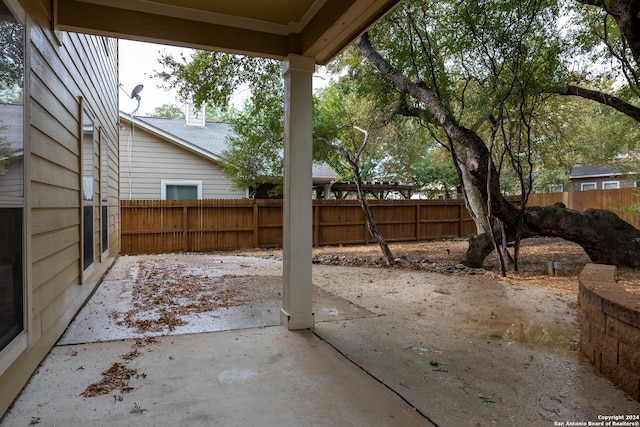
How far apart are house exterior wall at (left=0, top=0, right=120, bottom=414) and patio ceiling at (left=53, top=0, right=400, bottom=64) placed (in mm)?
394

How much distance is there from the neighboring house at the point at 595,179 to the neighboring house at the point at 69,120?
2332cm

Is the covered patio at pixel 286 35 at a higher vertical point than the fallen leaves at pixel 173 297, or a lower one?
higher

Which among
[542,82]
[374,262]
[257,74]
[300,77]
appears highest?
[257,74]

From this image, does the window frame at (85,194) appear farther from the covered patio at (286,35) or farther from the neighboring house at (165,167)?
the neighboring house at (165,167)

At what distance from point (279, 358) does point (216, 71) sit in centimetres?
637

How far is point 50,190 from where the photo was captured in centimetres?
311

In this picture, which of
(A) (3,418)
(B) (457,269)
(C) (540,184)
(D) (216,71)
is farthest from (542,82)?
(C) (540,184)

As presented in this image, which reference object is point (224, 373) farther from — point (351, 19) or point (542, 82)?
point (542, 82)

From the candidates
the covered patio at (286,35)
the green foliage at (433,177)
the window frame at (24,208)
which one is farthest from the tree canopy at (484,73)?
the green foliage at (433,177)

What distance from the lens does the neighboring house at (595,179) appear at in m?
22.1

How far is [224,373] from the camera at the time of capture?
2.78 m

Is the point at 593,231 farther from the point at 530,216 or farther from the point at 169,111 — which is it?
the point at 169,111

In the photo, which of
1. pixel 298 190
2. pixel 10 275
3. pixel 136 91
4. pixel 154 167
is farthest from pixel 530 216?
pixel 136 91

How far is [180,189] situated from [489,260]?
935cm
